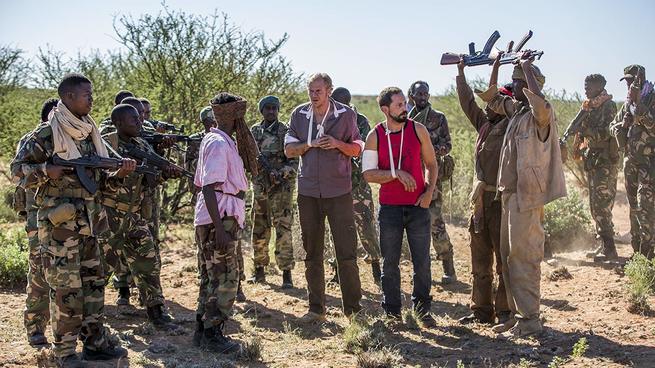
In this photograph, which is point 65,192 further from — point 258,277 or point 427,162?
point 258,277

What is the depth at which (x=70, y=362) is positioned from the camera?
5.27 metres

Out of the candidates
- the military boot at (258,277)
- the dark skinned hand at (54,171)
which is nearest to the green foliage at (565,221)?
the military boot at (258,277)

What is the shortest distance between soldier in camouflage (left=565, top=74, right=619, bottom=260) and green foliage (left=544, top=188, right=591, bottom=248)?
113 centimetres

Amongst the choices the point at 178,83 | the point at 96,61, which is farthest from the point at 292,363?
the point at 96,61

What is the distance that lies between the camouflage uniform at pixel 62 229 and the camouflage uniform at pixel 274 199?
310 centimetres

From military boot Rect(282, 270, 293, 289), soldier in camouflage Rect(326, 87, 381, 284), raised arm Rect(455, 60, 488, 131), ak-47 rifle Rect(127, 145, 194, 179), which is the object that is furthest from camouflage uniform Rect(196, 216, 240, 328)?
soldier in camouflage Rect(326, 87, 381, 284)

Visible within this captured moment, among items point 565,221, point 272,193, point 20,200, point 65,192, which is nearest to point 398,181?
point 272,193

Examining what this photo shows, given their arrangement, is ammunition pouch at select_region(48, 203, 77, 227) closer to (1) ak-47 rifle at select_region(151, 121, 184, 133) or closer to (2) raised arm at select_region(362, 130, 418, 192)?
(2) raised arm at select_region(362, 130, 418, 192)

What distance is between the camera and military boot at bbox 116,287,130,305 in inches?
297

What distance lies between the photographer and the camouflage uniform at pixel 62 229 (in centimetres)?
513

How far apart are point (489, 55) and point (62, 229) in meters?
3.52

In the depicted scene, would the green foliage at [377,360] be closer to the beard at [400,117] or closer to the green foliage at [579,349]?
the green foliage at [579,349]

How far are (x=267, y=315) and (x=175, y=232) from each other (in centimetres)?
552

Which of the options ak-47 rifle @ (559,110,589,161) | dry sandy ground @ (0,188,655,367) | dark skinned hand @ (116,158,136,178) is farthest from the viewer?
ak-47 rifle @ (559,110,589,161)
